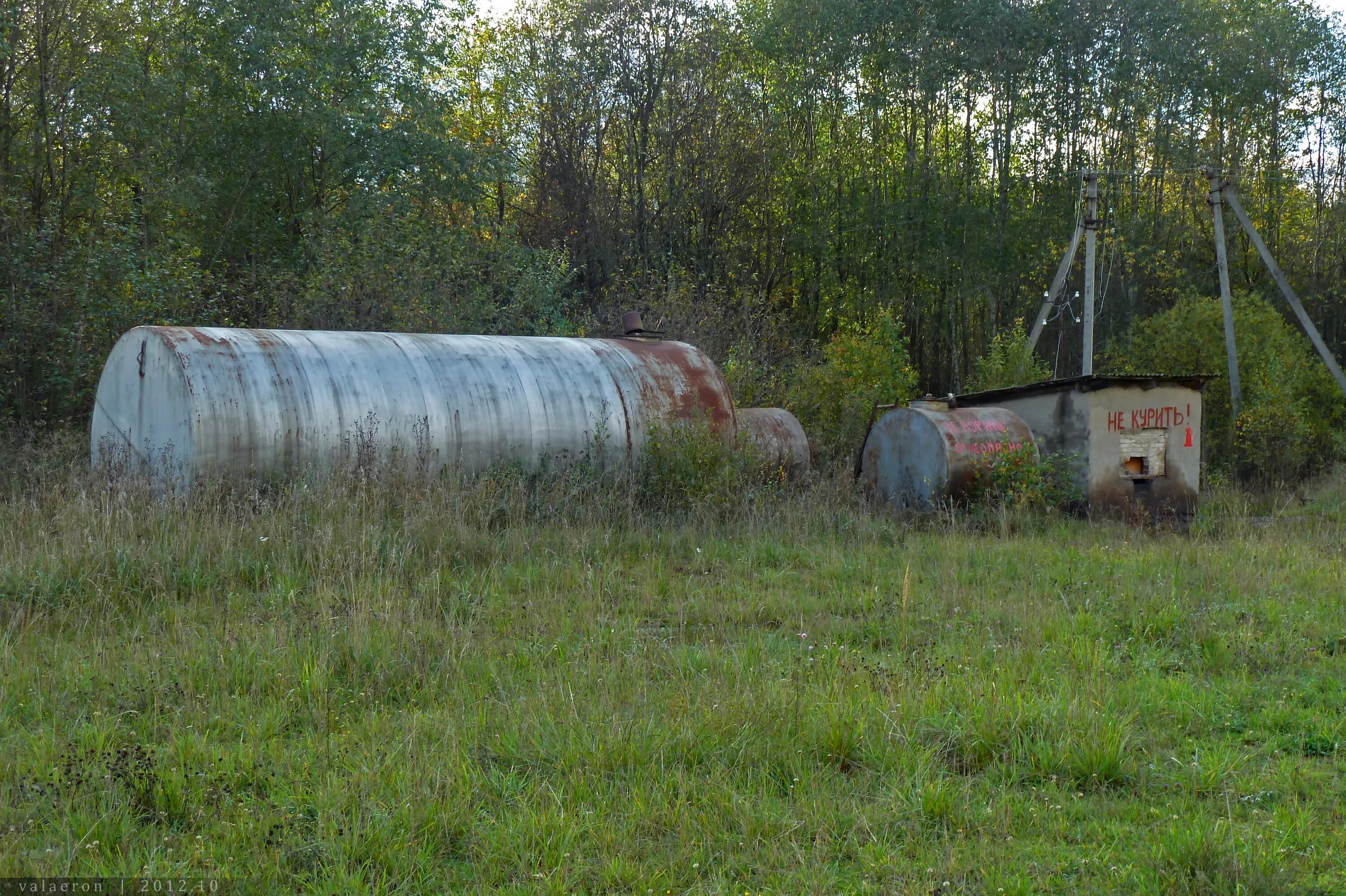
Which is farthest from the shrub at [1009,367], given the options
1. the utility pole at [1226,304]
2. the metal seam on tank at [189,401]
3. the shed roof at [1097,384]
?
the metal seam on tank at [189,401]

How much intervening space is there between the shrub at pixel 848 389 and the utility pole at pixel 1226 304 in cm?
542

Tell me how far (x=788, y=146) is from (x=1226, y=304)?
13842 mm

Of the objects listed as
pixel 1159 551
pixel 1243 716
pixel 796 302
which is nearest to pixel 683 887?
pixel 1243 716

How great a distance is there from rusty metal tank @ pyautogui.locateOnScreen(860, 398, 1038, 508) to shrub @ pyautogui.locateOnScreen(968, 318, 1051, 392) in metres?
6.27

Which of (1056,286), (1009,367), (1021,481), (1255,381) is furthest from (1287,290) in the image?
(1021,481)

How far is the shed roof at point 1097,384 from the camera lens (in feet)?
36.0

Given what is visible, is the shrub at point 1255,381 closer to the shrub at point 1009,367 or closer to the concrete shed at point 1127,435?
the shrub at point 1009,367

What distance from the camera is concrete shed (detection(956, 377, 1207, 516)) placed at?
11023 millimetres

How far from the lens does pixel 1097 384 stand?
1105cm

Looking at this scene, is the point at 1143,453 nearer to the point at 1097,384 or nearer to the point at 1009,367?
the point at 1097,384

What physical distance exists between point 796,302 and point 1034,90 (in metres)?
8.58

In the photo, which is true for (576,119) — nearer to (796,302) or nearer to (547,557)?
(796,302)

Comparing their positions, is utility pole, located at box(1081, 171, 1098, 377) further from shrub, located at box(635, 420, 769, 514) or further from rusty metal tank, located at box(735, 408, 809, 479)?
shrub, located at box(635, 420, 769, 514)

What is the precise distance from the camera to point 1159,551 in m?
8.26
